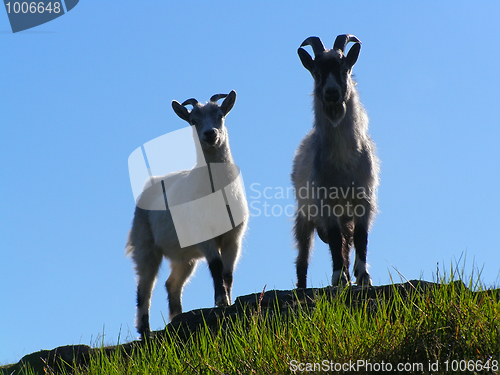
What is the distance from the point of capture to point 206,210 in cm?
735

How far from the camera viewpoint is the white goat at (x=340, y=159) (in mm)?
6488

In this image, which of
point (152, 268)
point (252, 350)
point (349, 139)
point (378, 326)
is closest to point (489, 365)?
point (378, 326)

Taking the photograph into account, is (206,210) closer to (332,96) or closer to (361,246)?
(361,246)

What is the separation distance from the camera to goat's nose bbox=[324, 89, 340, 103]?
6.36 metres

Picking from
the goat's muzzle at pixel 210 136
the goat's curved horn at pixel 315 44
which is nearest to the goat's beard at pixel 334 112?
the goat's curved horn at pixel 315 44

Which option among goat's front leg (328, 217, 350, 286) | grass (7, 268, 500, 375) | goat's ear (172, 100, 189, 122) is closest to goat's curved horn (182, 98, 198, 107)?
goat's ear (172, 100, 189, 122)

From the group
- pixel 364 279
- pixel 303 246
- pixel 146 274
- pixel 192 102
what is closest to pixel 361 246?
Result: pixel 364 279

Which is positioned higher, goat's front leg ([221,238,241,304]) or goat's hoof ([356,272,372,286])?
goat's front leg ([221,238,241,304])

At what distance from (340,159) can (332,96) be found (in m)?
0.82

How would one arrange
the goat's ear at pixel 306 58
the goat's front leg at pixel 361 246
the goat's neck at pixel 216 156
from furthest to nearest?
the goat's neck at pixel 216 156 → the goat's ear at pixel 306 58 → the goat's front leg at pixel 361 246

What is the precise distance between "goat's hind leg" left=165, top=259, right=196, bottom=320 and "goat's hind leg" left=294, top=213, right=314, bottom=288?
1714mm

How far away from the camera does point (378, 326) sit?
3.99m

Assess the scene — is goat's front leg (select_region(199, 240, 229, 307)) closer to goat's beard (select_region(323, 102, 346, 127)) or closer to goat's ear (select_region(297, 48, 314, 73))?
goat's beard (select_region(323, 102, 346, 127))

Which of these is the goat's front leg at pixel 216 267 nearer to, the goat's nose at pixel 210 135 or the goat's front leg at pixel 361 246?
the goat's nose at pixel 210 135
